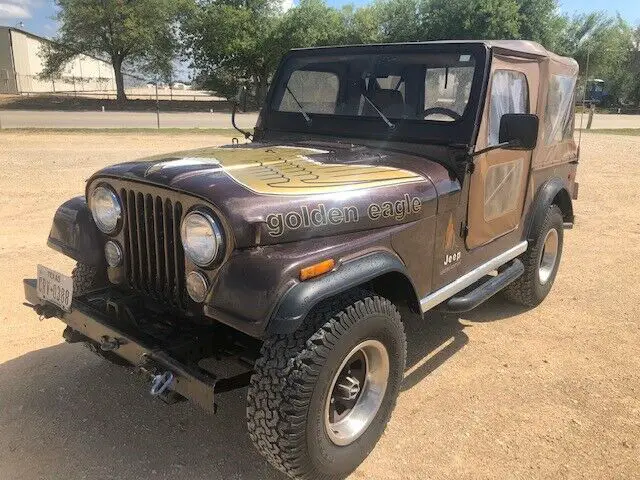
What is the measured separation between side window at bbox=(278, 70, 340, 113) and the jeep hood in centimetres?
70

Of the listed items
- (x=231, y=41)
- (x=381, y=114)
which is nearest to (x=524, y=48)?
(x=381, y=114)

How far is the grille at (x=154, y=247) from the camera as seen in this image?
253 cm

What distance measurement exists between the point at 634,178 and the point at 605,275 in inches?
268

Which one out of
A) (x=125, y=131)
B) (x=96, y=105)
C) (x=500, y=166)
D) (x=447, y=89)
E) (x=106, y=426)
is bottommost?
(x=96, y=105)

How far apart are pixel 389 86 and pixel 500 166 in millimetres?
888

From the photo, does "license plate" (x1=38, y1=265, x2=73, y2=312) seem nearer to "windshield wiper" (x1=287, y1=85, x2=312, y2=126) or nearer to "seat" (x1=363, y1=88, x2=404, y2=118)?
"windshield wiper" (x1=287, y1=85, x2=312, y2=126)

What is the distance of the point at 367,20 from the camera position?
1508 inches

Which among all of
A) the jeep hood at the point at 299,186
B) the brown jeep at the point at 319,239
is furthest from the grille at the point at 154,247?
the jeep hood at the point at 299,186

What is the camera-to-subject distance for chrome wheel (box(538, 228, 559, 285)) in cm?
479

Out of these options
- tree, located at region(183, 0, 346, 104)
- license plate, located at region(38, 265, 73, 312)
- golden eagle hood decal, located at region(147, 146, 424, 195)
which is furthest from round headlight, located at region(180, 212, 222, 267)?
tree, located at region(183, 0, 346, 104)

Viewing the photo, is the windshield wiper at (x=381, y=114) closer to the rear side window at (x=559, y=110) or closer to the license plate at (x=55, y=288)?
the rear side window at (x=559, y=110)

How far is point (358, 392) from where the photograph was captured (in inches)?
109

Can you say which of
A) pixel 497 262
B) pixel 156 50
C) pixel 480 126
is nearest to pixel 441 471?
pixel 497 262

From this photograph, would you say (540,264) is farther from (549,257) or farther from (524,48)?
(524,48)
